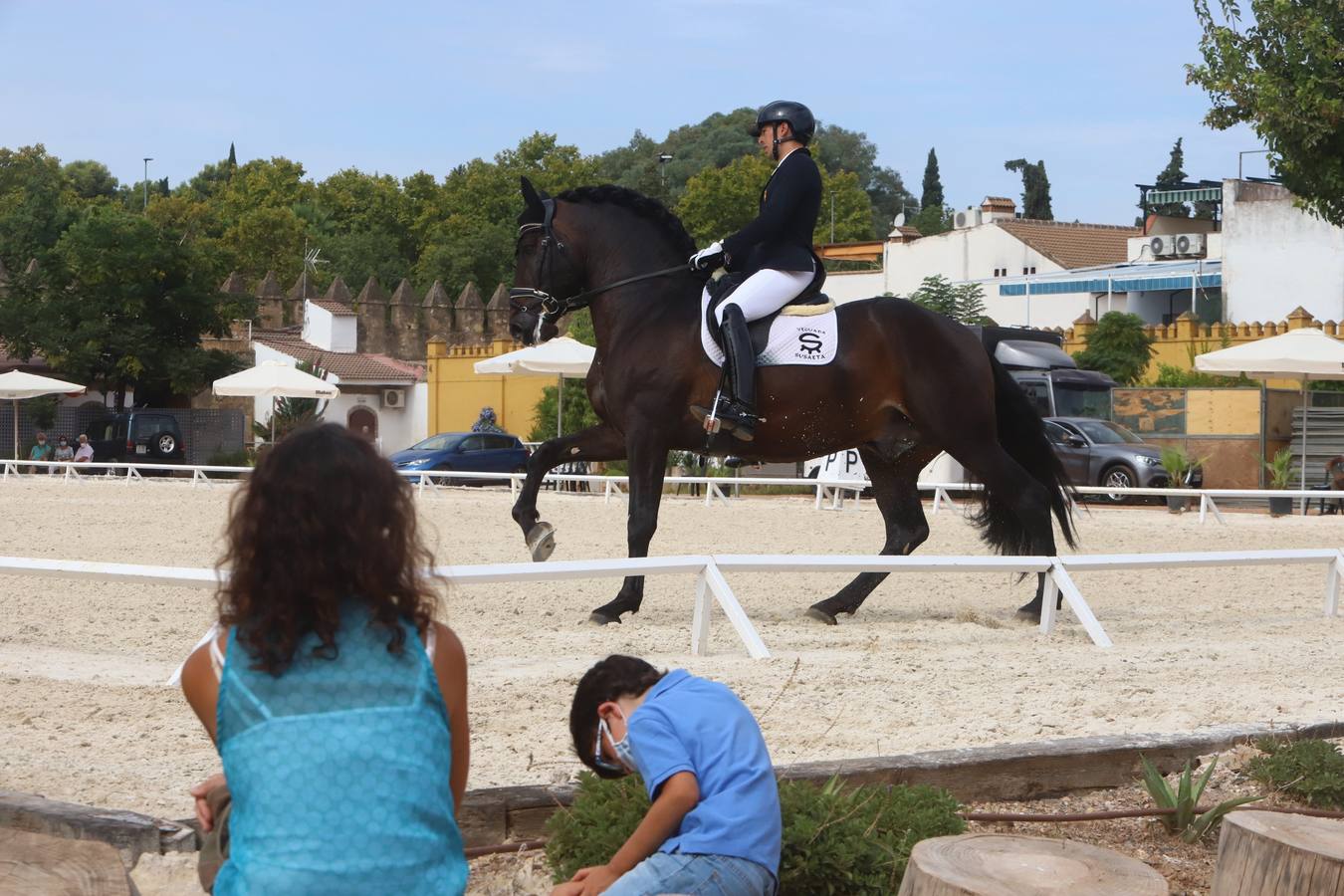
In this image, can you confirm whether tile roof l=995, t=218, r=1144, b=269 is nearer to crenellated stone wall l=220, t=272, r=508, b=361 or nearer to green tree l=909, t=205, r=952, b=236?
crenellated stone wall l=220, t=272, r=508, b=361

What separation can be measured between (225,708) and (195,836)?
66.0 inches

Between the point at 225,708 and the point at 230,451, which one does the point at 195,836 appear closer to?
the point at 225,708

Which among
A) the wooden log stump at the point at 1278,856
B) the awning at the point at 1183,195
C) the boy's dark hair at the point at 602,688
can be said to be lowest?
the wooden log stump at the point at 1278,856

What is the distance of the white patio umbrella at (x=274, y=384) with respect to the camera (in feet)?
103

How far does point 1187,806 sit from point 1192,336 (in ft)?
110

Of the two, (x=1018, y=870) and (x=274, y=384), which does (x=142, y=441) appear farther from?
(x=1018, y=870)

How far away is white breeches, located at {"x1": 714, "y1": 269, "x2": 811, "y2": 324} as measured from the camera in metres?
9.45

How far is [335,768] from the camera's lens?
2766 millimetres

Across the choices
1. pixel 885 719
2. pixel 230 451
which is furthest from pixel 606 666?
pixel 230 451

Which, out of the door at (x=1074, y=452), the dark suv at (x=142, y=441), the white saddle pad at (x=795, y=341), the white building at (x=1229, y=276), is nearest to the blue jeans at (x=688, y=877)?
the white saddle pad at (x=795, y=341)

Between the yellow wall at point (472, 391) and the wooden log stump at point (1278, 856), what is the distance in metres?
40.6

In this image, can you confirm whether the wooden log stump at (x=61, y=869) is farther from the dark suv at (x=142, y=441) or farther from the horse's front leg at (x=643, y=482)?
the dark suv at (x=142, y=441)

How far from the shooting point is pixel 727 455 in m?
10.1

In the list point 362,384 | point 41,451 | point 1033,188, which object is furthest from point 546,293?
point 1033,188
